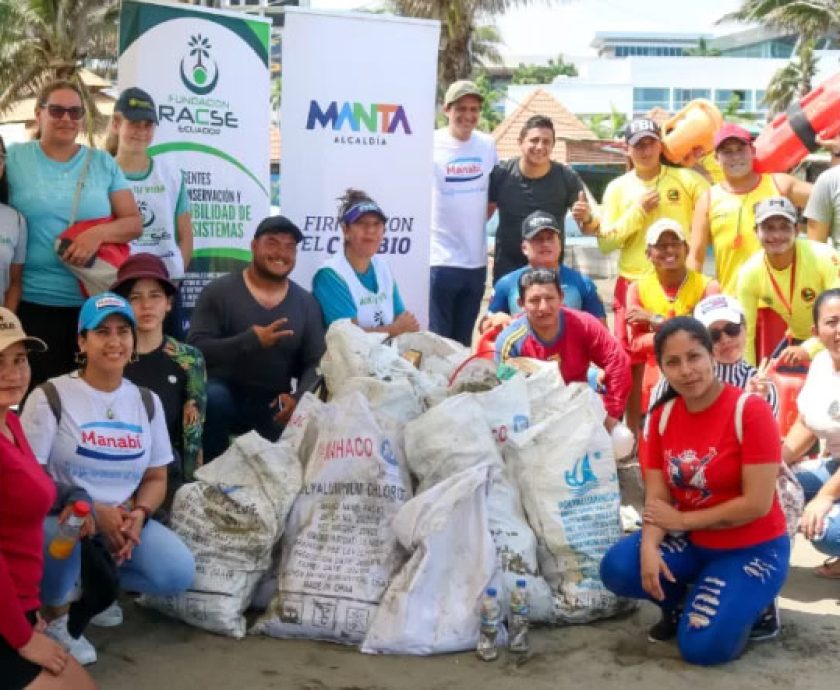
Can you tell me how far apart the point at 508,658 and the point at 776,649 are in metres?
0.94

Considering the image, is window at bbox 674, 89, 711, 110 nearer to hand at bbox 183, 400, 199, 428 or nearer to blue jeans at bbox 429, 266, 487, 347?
blue jeans at bbox 429, 266, 487, 347

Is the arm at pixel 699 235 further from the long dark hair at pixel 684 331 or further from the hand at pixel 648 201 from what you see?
the long dark hair at pixel 684 331

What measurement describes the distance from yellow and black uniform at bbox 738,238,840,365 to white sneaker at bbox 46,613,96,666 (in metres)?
3.28

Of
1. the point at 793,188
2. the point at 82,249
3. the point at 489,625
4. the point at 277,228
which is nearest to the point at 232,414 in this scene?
the point at 277,228

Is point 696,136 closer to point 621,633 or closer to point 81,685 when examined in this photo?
point 621,633

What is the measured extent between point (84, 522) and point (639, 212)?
3.85 meters

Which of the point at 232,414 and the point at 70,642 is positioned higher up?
the point at 232,414

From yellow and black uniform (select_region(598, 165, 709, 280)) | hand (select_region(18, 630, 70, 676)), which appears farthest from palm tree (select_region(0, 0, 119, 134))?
hand (select_region(18, 630, 70, 676))

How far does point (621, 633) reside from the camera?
429 centimetres

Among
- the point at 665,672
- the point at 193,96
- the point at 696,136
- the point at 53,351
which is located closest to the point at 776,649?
the point at 665,672

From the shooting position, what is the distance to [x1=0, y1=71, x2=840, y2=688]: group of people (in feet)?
12.9

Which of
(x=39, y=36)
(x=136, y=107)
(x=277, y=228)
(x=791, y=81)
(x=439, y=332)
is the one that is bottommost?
(x=439, y=332)

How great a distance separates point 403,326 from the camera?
19.2 feet

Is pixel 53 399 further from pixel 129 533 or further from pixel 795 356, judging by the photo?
pixel 795 356
